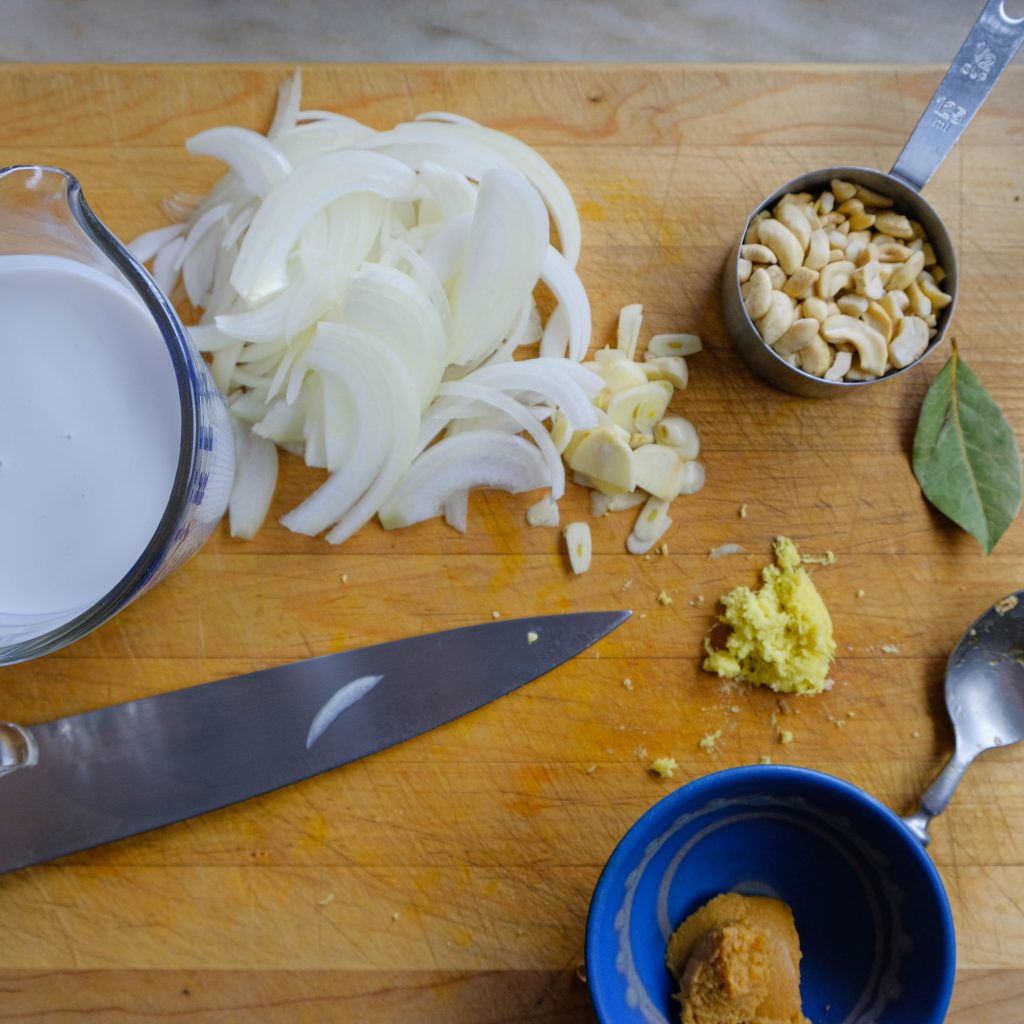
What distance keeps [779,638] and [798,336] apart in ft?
1.29

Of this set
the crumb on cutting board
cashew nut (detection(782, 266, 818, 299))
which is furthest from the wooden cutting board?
cashew nut (detection(782, 266, 818, 299))

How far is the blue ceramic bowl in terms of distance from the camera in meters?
0.97

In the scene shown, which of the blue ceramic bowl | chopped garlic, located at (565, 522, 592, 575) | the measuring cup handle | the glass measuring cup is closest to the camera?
the glass measuring cup

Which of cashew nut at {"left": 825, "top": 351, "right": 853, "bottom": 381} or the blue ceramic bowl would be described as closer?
the blue ceramic bowl

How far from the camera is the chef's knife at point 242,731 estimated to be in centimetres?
110

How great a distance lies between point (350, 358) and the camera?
1104mm

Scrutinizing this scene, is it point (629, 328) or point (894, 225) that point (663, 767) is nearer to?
point (629, 328)

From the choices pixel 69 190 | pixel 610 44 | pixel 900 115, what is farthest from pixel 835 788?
pixel 610 44

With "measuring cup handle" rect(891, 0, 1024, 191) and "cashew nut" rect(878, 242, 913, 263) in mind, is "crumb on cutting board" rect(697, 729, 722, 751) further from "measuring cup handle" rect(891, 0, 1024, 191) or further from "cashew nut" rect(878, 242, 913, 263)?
"measuring cup handle" rect(891, 0, 1024, 191)

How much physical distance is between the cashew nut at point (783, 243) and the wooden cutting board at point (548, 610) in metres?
0.10

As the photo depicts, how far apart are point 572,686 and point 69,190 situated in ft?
2.70

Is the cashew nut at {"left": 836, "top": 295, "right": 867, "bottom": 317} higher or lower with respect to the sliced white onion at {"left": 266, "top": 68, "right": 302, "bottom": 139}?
higher

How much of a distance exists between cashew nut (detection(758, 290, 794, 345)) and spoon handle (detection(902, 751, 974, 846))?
603 millimetres

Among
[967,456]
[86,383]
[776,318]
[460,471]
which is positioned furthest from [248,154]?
[967,456]
